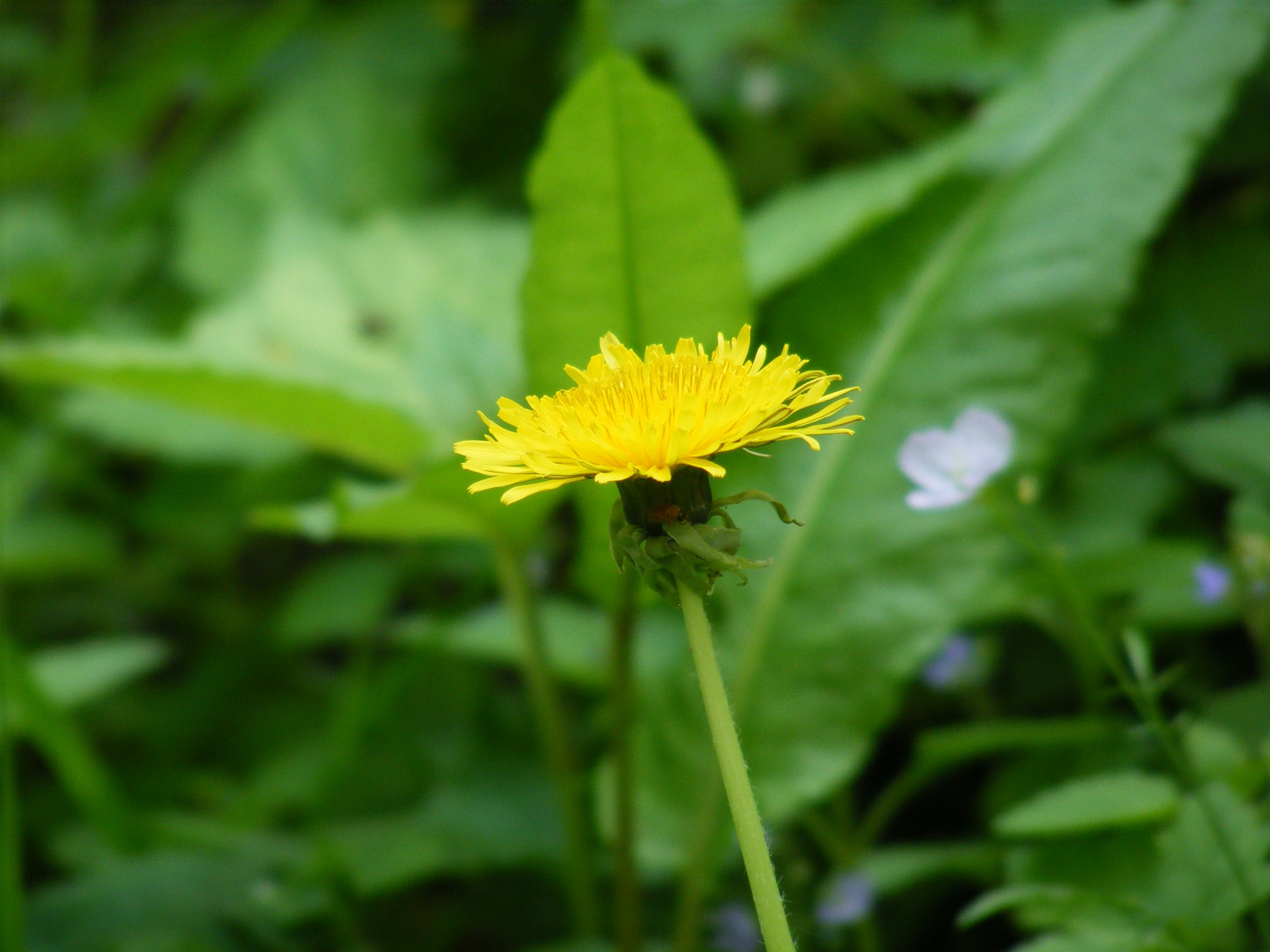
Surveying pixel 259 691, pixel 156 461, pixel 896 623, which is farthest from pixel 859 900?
pixel 156 461

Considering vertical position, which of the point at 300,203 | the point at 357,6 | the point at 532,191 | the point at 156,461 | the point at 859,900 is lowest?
the point at 859,900

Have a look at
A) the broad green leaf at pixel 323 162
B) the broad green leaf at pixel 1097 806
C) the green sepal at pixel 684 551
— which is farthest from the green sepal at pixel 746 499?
the broad green leaf at pixel 323 162

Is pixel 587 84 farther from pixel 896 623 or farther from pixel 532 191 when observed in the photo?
pixel 896 623

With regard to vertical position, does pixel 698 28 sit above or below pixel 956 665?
above

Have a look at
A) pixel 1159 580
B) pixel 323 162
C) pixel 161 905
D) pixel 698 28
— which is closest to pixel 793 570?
pixel 1159 580

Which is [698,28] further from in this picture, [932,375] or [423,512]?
[423,512]

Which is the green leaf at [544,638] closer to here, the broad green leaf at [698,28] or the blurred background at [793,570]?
the blurred background at [793,570]

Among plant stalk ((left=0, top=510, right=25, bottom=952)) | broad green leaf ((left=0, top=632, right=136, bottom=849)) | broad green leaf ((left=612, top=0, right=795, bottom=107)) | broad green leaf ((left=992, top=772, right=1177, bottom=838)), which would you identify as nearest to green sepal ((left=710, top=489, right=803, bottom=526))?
broad green leaf ((left=992, top=772, right=1177, bottom=838))
